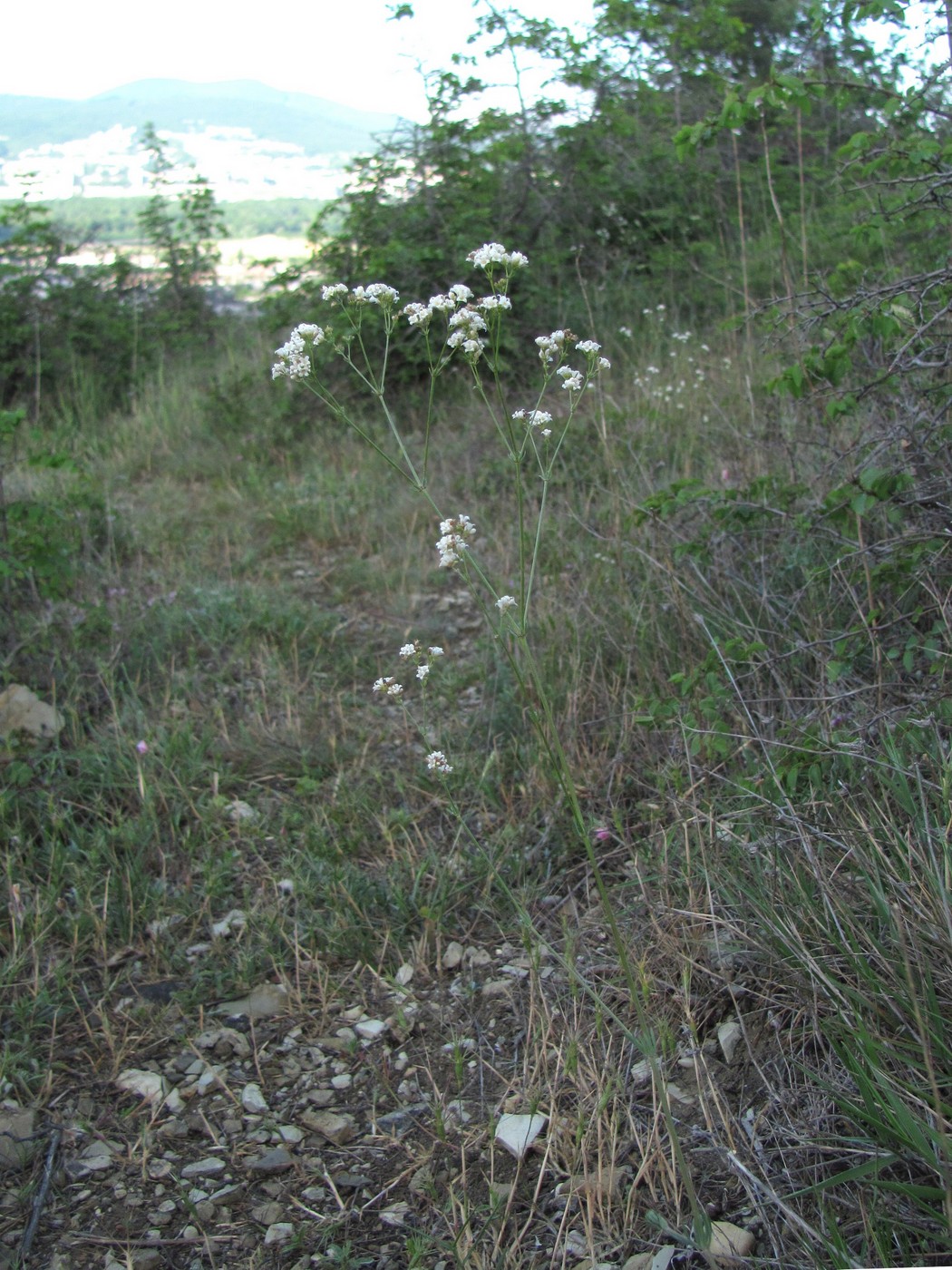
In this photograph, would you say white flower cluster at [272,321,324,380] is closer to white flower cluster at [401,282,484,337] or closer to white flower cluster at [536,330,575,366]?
white flower cluster at [401,282,484,337]

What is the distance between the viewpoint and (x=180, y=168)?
992cm

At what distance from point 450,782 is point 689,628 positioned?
92 centimetres

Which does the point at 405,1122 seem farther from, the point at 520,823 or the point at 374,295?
the point at 374,295

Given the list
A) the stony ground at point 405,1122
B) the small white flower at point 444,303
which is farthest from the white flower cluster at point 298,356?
the stony ground at point 405,1122

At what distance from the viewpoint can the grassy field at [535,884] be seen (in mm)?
1730

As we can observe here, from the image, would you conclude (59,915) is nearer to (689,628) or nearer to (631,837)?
(631,837)

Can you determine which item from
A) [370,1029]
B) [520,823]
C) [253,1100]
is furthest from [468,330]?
[253,1100]

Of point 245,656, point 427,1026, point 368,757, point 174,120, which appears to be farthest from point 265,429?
point 174,120

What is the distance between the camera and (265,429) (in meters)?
6.71

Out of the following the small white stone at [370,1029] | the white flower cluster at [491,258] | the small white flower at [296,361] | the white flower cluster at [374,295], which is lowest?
the small white stone at [370,1029]

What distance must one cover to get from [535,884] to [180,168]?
9.53 metres

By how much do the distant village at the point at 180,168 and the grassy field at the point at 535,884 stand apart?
16.4 ft

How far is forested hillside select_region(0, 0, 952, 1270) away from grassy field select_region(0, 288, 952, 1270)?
0.04 ft

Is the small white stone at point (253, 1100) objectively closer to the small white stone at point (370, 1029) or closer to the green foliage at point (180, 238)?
the small white stone at point (370, 1029)
